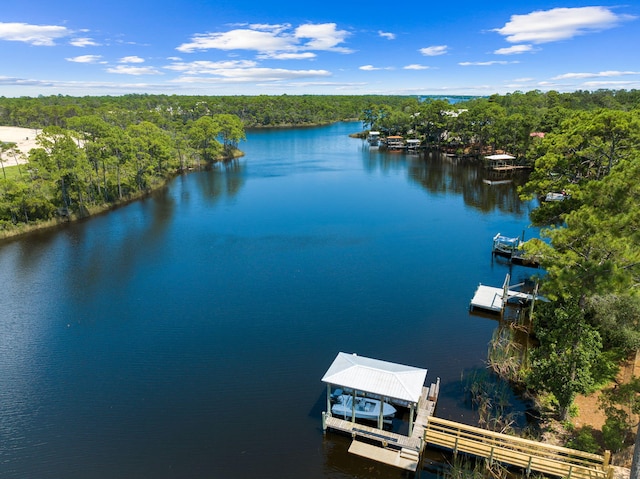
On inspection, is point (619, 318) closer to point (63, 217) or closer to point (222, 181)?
point (63, 217)

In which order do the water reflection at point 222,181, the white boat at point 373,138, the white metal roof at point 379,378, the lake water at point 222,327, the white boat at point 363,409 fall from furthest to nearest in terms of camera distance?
the white boat at point 373,138 < the water reflection at point 222,181 < the white boat at point 363,409 < the lake water at point 222,327 < the white metal roof at point 379,378

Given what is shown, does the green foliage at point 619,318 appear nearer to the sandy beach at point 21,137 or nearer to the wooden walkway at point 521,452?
the wooden walkway at point 521,452

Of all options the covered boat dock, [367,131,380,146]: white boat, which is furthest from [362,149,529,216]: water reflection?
the covered boat dock

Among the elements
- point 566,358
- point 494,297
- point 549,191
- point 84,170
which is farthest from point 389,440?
point 84,170

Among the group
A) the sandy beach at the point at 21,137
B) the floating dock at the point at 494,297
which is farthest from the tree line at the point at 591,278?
the sandy beach at the point at 21,137

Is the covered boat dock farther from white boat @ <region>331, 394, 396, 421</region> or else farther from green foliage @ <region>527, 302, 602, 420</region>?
green foliage @ <region>527, 302, 602, 420</region>

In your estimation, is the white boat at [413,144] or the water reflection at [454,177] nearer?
the water reflection at [454,177]
